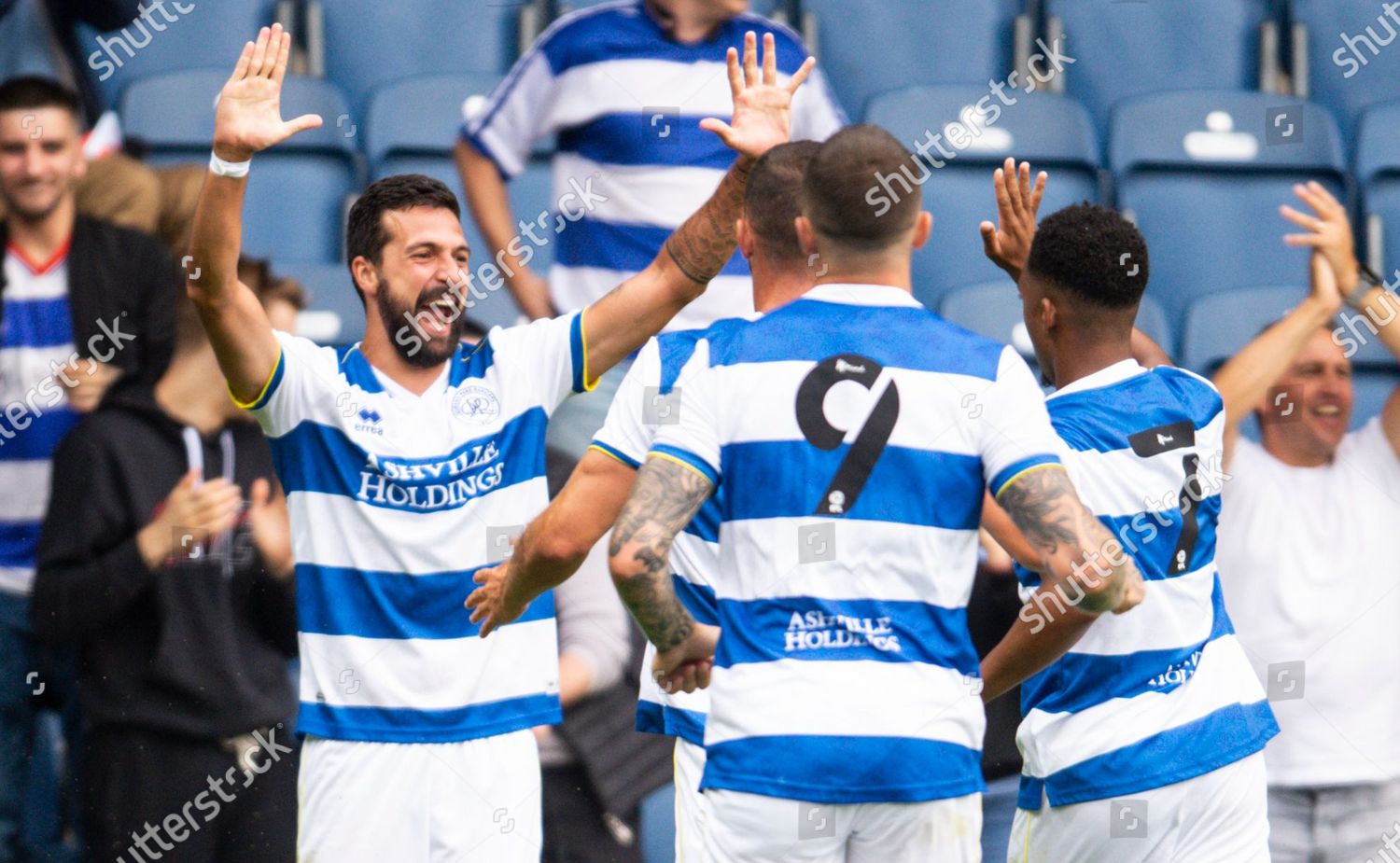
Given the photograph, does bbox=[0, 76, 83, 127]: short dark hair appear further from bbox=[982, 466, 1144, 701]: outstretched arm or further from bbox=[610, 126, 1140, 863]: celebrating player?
bbox=[982, 466, 1144, 701]: outstretched arm

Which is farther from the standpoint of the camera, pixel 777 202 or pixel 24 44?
pixel 24 44

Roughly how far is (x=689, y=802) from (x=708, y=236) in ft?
4.13

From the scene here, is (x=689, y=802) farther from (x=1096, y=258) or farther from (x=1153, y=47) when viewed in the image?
(x=1153, y=47)

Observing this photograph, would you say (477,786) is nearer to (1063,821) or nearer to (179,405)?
(1063,821)

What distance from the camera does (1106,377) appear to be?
3873mm

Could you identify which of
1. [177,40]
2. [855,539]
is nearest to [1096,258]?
[855,539]

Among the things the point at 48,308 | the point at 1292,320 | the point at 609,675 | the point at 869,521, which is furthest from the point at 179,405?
the point at 1292,320

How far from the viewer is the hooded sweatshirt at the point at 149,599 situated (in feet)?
15.9

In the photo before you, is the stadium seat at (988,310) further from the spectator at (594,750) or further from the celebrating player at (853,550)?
the celebrating player at (853,550)

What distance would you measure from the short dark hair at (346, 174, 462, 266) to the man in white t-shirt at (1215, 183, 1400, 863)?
233cm

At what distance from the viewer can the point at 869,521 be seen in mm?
3113

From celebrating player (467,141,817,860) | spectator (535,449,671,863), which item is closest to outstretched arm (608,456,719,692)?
celebrating player (467,141,817,860)

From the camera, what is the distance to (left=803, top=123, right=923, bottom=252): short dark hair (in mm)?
3225

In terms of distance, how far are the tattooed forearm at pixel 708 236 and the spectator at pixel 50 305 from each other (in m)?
1.95
